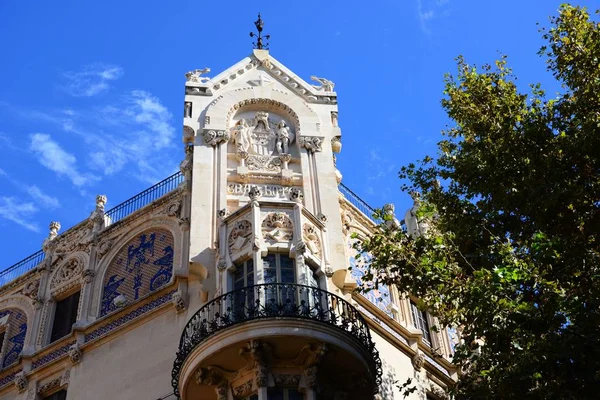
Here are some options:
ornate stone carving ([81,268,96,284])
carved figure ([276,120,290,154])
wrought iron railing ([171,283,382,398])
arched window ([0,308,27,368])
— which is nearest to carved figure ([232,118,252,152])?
carved figure ([276,120,290,154])

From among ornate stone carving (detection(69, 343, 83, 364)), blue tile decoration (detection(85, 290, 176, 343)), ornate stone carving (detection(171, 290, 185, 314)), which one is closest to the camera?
ornate stone carving (detection(171, 290, 185, 314))

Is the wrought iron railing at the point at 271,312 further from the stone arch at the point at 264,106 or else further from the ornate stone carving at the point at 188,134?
the stone arch at the point at 264,106

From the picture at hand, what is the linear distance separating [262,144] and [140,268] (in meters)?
4.45

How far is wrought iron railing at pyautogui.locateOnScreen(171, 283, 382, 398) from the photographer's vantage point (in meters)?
20.4

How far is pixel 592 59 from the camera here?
20234 mm

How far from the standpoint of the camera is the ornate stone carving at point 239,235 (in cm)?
2244

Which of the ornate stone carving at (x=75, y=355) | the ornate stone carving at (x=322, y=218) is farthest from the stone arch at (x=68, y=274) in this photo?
the ornate stone carving at (x=322, y=218)

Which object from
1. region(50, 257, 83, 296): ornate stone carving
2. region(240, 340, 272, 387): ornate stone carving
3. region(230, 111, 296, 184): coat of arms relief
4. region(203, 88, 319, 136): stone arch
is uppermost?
region(203, 88, 319, 136): stone arch

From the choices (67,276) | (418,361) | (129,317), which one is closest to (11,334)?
(67,276)

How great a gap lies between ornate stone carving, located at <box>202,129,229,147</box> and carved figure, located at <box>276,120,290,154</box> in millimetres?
1348

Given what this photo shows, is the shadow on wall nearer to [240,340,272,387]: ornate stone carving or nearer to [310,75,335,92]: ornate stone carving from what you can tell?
[240,340,272,387]: ornate stone carving

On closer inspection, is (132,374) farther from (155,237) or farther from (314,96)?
(314,96)

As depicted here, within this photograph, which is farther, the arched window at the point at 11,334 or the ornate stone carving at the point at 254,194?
the arched window at the point at 11,334

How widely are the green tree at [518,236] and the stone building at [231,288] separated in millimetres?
2227
